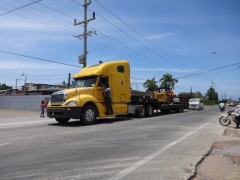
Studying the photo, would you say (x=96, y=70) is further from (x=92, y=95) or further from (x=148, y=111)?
(x=148, y=111)

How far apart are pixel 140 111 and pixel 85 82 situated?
511cm

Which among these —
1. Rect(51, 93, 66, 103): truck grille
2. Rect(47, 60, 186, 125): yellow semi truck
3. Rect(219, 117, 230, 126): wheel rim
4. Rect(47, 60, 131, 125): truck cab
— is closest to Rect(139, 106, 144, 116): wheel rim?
Rect(47, 60, 186, 125): yellow semi truck

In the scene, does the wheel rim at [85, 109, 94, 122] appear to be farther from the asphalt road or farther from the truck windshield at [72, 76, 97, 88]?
the asphalt road

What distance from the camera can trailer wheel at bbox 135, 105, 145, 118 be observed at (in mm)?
16312

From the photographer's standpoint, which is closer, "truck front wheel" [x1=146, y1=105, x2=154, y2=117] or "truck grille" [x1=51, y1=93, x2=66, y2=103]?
"truck grille" [x1=51, y1=93, x2=66, y2=103]

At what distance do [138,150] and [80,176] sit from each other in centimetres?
249

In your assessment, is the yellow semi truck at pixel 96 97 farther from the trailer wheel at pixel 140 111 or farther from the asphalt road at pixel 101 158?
the asphalt road at pixel 101 158

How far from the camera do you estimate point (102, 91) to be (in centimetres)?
1309

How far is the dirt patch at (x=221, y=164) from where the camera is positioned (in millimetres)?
4551

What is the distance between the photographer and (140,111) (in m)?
16.5

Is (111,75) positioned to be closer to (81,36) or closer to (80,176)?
(80,176)

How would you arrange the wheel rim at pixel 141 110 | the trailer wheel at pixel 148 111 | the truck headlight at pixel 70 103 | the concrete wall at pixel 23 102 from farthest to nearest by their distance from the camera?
the concrete wall at pixel 23 102, the trailer wheel at pixel 148 111, the wheel rim at pixel 141 110, the truck headlight at pixel 70 103

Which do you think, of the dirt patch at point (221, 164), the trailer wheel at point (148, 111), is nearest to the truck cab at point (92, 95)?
the trailer wheel at point (148, 111)

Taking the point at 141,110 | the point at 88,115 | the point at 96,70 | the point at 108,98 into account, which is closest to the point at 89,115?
the point at 88,115
